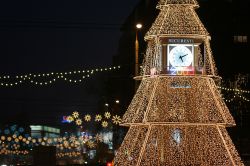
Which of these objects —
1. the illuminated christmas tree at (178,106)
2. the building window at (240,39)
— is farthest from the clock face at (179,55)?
the building window at (240,39)

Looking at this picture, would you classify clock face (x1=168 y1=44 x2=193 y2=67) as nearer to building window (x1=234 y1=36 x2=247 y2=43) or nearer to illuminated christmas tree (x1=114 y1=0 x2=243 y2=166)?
illuminated christmas tree (x1=114 y1=0 x2=243 y2=166)

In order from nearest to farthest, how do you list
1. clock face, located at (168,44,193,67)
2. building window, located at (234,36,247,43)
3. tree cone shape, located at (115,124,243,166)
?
tree cone shape, located at (115,124,243,166)
clock face, located at (168,44,193,67)
building window, located at (234,36,247,43)

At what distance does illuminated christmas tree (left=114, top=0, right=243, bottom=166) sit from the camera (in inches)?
1183

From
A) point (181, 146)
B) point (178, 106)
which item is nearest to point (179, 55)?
point (178, 106)

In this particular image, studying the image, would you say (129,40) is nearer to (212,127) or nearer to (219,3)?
(219,3)

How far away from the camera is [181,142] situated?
30578mm

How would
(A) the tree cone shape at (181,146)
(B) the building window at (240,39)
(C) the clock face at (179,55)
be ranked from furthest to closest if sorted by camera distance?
(B) the building window at (240,39) < (C) the clock face at (179,55) < (A) the tree cone shape at (181,146)

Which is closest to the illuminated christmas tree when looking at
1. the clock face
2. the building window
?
the clock face

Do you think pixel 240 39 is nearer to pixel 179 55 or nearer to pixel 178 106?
pixel 179 55

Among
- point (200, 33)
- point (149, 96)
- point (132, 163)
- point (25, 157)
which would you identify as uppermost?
point (200, 33)

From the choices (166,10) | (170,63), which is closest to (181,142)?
(170,63)

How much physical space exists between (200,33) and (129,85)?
185ft

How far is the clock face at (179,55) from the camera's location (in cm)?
3052

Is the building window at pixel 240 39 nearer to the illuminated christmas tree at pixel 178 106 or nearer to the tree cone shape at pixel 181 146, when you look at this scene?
the illuminated christmas tree at pixel 178 106
